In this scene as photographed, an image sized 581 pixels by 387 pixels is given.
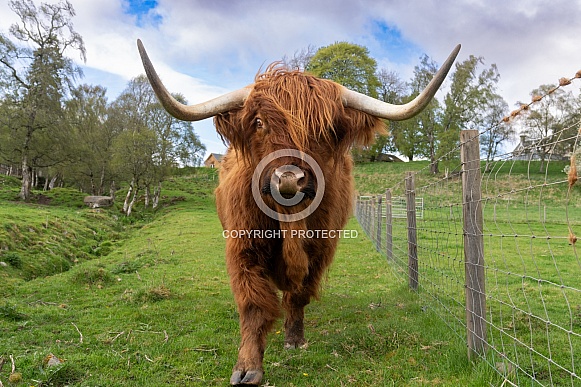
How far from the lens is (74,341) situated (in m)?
3.99

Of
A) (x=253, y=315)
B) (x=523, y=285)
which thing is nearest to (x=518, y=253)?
(x=523, y=285)

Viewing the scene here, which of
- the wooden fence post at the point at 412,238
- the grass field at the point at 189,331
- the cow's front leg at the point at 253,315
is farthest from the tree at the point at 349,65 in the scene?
the cow's front leg at the point at 253,315

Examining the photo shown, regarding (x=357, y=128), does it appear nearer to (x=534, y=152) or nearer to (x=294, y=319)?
(x=534, y=152)

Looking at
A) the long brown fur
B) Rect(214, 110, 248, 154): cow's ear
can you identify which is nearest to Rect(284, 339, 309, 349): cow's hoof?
the long brown fur

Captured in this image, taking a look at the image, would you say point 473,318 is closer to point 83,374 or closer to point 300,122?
point 300,122

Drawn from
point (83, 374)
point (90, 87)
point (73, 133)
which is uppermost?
point (90, 87)

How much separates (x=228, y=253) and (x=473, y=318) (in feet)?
6.64

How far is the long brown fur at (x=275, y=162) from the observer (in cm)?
310

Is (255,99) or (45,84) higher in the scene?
(45,84)

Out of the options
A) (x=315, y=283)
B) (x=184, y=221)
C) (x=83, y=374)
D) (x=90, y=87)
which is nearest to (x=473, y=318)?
(x=315, y=283)

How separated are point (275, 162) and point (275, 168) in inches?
3.3

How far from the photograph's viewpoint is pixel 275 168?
111 inches

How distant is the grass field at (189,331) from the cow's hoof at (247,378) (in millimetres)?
176

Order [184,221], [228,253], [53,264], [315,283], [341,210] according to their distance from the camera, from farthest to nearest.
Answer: [184,221]
[53,264]
[341,210]
[315,283]
[228,253]
